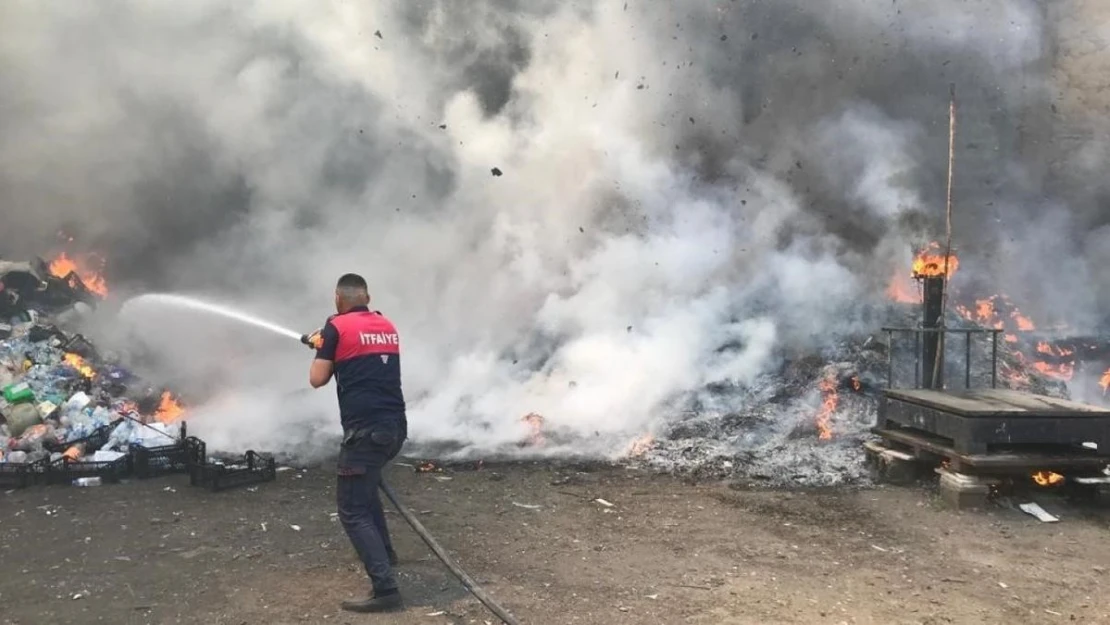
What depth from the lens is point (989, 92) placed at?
545 inches

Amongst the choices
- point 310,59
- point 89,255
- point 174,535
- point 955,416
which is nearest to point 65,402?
point 174,535

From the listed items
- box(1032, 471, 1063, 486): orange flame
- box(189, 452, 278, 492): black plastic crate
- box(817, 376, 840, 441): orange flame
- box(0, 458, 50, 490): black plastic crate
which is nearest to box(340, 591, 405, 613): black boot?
box(189, 452, 278, 492): black plastic crate

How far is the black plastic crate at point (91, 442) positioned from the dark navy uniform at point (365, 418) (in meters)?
5.05

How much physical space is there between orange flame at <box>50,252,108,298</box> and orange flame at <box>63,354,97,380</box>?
11.7 ft

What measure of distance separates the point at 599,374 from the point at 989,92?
10.5 meters

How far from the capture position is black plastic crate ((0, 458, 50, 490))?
6551mm

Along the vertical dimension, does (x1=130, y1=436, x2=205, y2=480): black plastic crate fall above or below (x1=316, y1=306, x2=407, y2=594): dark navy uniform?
below

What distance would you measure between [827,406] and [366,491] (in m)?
6.28

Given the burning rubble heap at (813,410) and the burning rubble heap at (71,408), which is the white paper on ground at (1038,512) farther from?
the burning rubble heap at (71,408)

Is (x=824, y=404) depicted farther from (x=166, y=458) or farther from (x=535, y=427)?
(x=166, y=458)

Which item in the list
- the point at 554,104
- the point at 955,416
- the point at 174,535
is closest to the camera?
the point at 174,535

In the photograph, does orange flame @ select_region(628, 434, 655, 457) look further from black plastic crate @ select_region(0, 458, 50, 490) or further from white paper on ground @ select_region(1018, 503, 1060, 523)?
black plastic crate @ select_region(0, 458, 50, 490)

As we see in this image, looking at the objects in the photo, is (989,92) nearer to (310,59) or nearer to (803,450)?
(803,450)

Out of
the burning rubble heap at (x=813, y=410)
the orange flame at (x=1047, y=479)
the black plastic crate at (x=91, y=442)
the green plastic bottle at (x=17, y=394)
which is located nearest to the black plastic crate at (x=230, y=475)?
the burning rubble heap at (x=813, y=410)
